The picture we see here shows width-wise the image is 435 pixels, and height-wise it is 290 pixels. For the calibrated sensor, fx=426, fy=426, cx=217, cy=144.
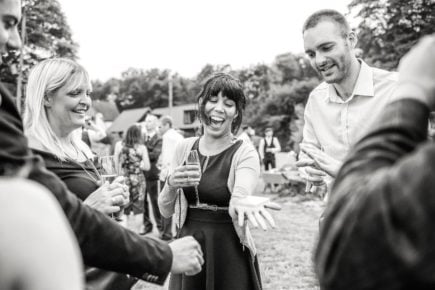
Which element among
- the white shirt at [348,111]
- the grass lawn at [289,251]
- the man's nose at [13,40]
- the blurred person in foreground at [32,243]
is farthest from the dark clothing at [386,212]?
the grass lawn at [289,251]

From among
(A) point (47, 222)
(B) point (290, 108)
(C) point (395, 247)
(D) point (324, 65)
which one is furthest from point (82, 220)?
(B) point (290, 108)

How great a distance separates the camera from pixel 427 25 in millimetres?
24188

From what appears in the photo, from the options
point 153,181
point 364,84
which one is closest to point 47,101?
point 364,84

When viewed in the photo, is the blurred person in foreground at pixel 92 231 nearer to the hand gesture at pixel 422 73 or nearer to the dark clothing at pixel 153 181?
the hand gesture at pixel 422 73

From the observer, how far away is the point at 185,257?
199 centimetres

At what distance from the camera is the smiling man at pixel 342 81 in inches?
138

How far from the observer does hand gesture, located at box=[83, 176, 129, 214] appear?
2.68 metres

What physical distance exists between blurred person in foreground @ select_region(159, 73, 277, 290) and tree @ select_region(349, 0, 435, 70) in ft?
74.1

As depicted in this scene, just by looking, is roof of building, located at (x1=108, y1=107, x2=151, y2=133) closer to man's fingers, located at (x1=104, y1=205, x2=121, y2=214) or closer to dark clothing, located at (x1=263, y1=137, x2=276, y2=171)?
dark clothing, located at (x1=263, y1=137, x2=276, y2=171)

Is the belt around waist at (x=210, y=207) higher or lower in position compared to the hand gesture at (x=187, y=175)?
lower

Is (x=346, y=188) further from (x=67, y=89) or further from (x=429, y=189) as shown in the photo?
(x=67, y=89)

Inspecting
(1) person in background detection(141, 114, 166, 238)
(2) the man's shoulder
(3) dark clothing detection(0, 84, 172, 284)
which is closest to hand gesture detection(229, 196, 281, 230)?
(3) dark clothing detection(0, 84, 172, 284)

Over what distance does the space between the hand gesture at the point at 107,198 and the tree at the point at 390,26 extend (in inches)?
937

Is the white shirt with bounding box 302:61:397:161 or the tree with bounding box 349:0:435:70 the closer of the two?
the white shirt with bounding box 302:61:397:161
